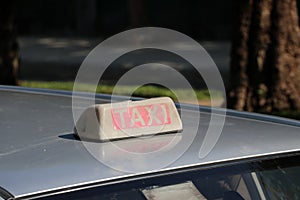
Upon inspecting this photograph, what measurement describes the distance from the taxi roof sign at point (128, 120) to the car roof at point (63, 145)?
0.18ft

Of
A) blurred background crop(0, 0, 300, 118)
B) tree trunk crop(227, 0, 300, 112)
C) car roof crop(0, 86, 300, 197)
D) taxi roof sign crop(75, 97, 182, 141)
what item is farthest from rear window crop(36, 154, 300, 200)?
tree trunk crop(227, 0, 300, 112)

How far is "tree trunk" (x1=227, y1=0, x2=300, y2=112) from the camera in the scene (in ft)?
25.8

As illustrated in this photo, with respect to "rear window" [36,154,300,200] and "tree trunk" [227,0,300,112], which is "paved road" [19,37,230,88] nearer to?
"tree trunk" [227,0,300,112]

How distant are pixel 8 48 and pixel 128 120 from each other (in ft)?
28.4

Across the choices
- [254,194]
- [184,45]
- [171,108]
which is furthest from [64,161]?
[184,45]

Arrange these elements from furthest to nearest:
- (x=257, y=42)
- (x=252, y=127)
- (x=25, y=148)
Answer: (x=257, y=42)
(x=252, y=127)
(x=25, y=148)

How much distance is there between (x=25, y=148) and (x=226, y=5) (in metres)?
20.0

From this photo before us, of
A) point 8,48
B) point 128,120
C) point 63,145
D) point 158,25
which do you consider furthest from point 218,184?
point 158,25

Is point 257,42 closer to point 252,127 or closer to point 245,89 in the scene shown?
point 245,89

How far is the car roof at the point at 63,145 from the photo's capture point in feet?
7.10

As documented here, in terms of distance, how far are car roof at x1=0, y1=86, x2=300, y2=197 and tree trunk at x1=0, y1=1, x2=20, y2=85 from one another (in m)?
7.71

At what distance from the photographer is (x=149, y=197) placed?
243cm

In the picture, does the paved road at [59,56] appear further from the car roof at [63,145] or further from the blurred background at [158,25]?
the car roof at [63,145]

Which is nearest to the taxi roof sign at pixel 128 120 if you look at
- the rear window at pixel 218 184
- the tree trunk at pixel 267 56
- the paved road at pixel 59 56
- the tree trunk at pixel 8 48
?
the rear window at pixel 218 184
